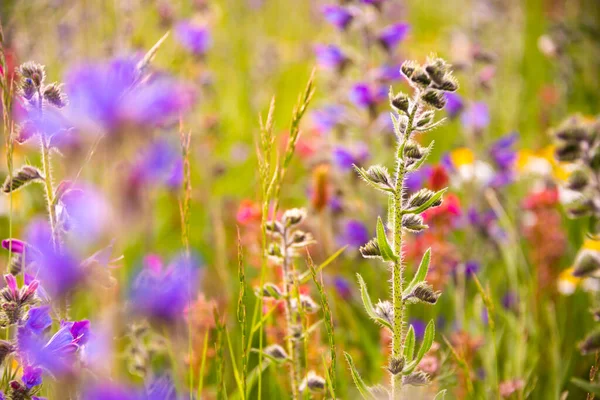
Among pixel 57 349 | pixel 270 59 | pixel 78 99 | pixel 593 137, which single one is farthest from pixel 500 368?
pixel 270 59

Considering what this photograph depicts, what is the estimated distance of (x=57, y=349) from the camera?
1.14m

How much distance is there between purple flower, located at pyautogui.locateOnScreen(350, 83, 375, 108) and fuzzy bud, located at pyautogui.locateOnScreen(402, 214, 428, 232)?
1583mm

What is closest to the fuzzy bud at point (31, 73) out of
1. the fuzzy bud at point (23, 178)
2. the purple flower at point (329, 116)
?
the fuzzy bud at point (23, 178)

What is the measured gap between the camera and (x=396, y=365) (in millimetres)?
1177

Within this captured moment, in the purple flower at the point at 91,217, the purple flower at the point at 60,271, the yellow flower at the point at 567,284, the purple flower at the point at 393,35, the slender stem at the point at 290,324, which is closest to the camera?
the purple flower at the point at 91,217

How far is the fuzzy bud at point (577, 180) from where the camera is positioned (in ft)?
4.04

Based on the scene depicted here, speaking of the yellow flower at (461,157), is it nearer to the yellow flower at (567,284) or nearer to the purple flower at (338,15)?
the yellow flower at (567,284)

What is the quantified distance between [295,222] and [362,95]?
1374 mm

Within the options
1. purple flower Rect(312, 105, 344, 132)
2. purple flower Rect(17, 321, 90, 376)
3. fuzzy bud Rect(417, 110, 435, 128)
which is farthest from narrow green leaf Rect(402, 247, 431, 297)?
purple flower Rect(312, 105, 344, 132)

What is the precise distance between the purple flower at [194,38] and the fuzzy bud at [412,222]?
2557mm

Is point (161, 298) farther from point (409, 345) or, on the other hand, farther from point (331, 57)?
point (331, 57)

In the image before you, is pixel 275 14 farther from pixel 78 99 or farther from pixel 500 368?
pixel 78 99

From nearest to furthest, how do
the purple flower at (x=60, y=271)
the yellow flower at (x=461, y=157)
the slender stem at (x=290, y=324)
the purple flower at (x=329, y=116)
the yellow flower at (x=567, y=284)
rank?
the purple flower at (x=60, y=271), the slender stem at (x=290, y=324), the yellow flower at (x=567, y=284), the purple flower at (x=329, y=116), the yellow flower at (x=461, y=157)

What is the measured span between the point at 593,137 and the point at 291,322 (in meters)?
0.80
